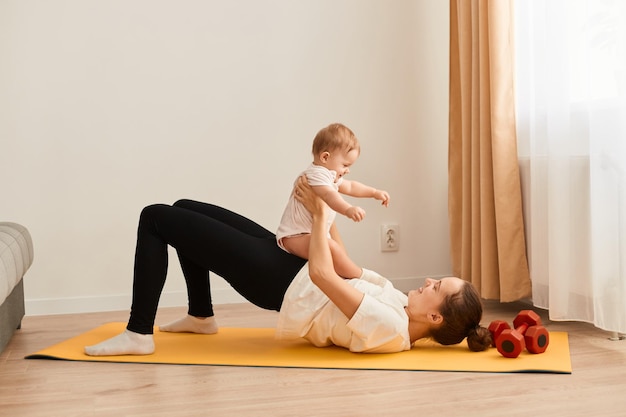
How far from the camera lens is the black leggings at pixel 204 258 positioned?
2.30 metres

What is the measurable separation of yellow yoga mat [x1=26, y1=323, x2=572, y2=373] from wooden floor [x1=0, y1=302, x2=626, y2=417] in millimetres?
39

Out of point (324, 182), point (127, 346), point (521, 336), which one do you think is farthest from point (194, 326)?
point (521, 336)

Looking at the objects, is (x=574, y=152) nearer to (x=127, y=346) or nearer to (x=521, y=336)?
(x=521, y=336)

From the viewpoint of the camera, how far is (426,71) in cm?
382

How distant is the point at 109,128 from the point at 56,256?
0.62m

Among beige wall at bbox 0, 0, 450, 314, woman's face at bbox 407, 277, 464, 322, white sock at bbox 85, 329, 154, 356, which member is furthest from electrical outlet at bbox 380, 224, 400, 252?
white sock at bbox 85, 329, 154, 356

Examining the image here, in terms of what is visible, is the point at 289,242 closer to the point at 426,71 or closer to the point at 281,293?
the point at 281,293

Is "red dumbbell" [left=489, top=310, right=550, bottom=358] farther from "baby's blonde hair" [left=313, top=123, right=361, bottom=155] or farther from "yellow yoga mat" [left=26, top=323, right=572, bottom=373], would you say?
"baby's blonde hair" [left=313, top=123, right=361, bottom=155]

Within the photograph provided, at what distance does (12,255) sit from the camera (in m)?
2.40

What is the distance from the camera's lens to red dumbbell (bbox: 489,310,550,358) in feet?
7.33

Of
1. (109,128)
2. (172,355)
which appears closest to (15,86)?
(109,128)

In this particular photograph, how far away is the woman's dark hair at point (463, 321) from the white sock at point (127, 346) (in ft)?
2.91

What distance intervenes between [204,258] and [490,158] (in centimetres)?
143

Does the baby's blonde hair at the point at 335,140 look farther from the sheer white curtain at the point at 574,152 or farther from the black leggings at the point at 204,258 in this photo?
the sheer white curtain at the point at 574,152
